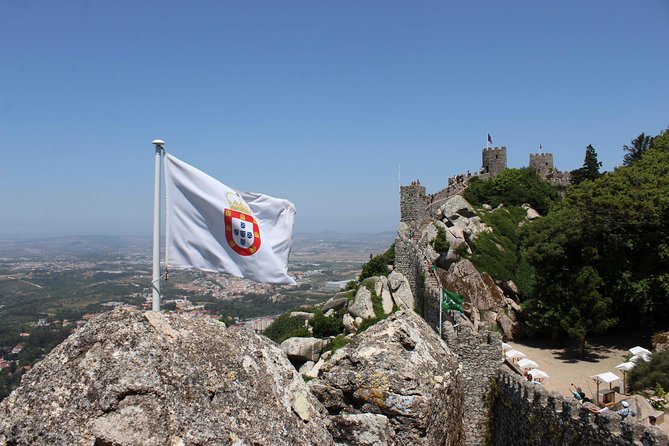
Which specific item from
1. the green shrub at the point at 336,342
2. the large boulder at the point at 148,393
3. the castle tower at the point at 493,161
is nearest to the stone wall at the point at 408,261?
the green shrub at the point at 336,342

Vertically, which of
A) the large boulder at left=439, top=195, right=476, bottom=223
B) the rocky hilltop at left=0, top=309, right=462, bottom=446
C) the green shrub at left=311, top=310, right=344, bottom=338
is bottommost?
the green shrub at left=311, top=310, right=344, bottom=338

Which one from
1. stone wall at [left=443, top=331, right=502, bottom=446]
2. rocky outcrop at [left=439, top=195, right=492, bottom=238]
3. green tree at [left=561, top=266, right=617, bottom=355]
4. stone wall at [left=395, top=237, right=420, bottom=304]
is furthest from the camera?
rocky outcrop at [left=439, top=195, right=492, bottom=238]

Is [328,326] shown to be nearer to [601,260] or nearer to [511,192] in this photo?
[601,260]

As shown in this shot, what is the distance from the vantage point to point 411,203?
1216 inches

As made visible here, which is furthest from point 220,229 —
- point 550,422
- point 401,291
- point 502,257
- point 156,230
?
point 502,257

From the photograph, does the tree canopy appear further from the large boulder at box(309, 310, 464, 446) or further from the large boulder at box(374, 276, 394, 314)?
the large boulder at box(309, 310, 464, 446)

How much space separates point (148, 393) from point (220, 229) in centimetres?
325

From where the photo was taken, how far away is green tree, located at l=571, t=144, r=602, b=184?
38.6 meters

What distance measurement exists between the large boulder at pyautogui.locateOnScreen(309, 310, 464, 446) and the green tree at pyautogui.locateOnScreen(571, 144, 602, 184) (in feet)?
125

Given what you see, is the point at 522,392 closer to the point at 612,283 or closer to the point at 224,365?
the point at 224,365

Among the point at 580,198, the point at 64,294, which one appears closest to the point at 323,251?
the point at 64,294

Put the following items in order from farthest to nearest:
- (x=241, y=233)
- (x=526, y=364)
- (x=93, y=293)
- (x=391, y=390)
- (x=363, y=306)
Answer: (x=93, y=293) < (x=363, y=306) < (x=526, y=364) < (x=241, y=233) < (x=391, y=390)

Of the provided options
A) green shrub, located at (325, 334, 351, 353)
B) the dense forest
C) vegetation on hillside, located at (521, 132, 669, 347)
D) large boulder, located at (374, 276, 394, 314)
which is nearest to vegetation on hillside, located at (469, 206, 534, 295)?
the dense forest

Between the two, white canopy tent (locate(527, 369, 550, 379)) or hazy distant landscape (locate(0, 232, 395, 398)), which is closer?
white canopy tent (locate(527, 369, 550, 379))
